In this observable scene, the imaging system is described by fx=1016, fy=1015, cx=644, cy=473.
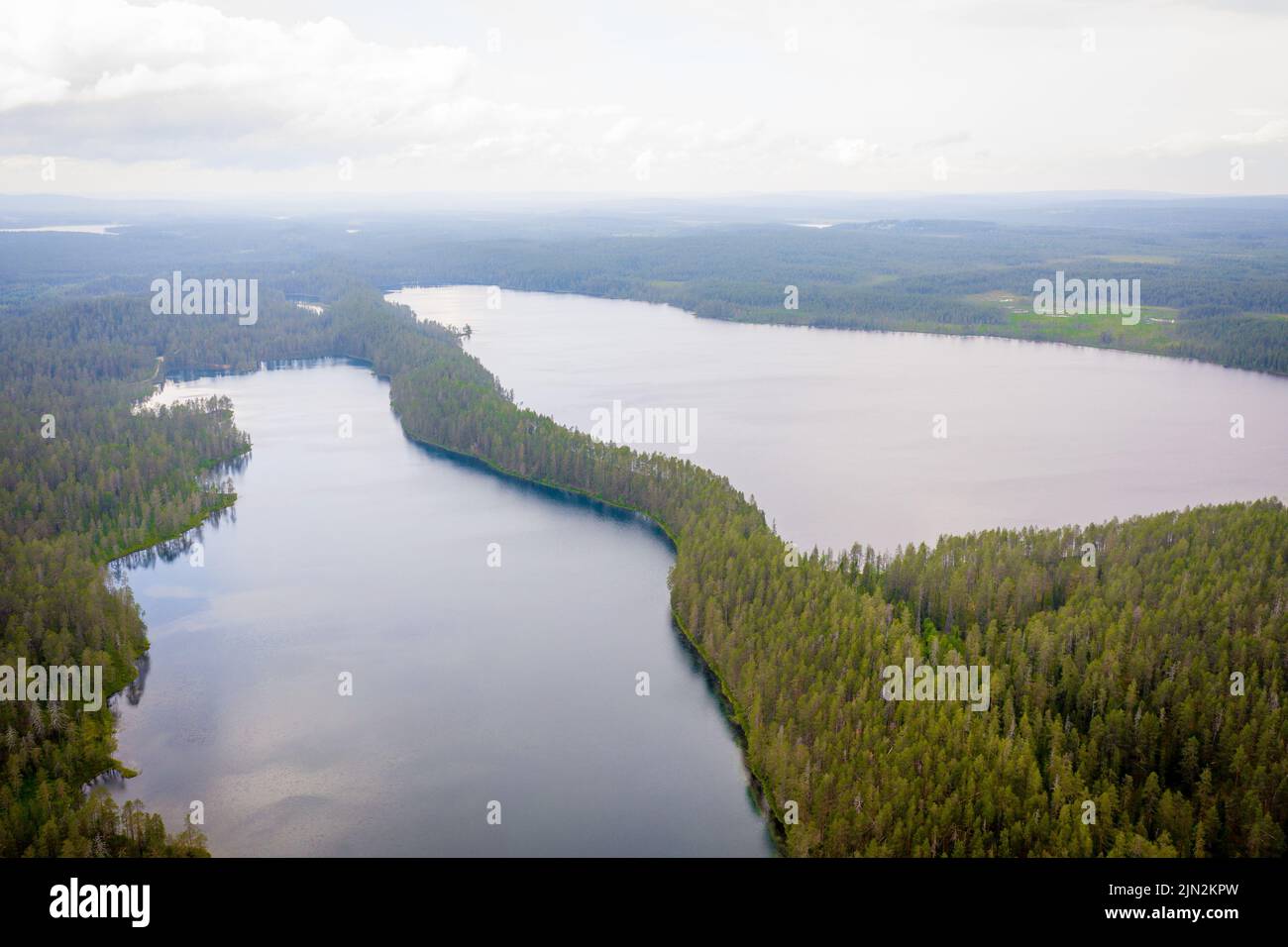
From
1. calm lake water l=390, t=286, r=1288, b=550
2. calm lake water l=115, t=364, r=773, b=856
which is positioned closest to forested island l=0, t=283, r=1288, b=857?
calm lake water l=115, t=364, r=773, b=856

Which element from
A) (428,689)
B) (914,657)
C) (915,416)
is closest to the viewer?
(914,657)

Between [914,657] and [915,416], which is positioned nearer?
[914,657]

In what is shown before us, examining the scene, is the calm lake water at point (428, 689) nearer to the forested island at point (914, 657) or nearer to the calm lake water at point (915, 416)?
the forested island at point (914, 657)

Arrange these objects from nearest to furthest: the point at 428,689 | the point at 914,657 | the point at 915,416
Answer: the point at 914,657, the point at 428,689, the point at 915,416

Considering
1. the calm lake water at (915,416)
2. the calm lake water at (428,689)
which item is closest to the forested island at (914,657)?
the calm lake water at (428,689)

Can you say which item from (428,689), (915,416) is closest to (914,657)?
(428,689)

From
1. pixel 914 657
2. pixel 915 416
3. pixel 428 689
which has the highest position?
pixel 915 416

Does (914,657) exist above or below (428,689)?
above

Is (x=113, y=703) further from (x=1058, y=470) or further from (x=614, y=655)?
(x=1058, y=470)

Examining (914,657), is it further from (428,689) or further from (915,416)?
(915,416)
